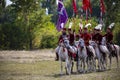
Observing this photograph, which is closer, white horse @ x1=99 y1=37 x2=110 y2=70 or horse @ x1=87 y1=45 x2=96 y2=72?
horse @ x1=87 y1=45 x2=96 y2=72

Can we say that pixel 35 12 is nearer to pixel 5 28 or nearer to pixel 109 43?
pixel 5 28

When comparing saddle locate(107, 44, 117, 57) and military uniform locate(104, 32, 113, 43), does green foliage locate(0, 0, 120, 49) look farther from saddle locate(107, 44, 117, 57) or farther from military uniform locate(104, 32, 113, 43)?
Result: military uniform locate(104, 32, 113, 43)

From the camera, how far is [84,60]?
990 inches

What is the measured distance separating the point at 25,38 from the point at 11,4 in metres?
7.36

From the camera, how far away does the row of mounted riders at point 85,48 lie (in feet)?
79.4

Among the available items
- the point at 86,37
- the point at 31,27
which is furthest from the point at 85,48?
the point at 31,27

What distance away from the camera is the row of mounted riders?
24.2 meters

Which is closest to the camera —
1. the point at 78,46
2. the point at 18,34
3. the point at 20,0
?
the point at 78,46

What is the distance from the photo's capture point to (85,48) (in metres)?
25.0

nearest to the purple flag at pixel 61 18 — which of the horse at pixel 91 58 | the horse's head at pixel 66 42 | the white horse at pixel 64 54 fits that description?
the horse at pixel 91 58

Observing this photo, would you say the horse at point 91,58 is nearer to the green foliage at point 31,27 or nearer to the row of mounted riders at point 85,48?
the row of mounted riders at point 85,48

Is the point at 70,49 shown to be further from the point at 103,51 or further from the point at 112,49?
the point at 112,49

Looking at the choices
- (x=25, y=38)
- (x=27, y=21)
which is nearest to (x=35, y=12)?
(x=27, y=21)

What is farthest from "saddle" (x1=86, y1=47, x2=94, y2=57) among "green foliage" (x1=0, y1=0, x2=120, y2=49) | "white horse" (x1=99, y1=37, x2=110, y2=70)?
"green foliage" (x1=0, y1=0, x2=120, y2=49)
